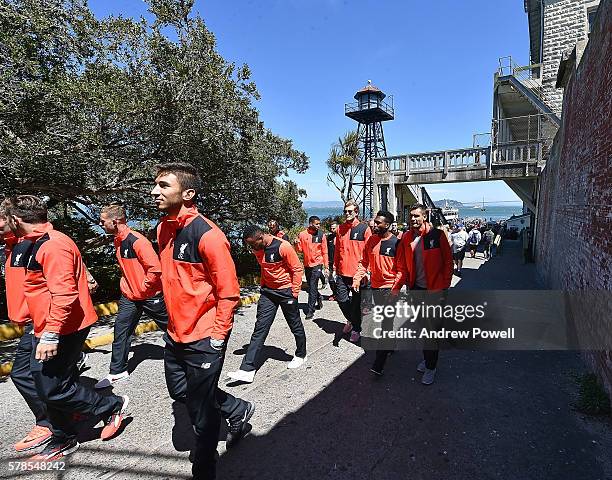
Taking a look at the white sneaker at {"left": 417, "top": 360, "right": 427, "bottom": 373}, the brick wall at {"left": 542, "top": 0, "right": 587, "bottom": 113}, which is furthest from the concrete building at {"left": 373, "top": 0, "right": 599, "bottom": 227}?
the white sneaker at {"left": 417, "top": 360, "right": 427, "bottom": 373}

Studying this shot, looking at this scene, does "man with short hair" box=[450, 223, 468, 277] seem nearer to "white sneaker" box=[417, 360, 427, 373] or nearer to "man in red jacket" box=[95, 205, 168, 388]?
"white sneaker" box=[417, 360, 427, 373]

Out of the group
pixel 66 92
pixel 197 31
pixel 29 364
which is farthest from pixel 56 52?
pixel 29 364

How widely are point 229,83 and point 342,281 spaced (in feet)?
18.3

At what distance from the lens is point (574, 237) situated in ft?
18.7

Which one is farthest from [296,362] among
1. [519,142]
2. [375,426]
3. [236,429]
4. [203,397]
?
[519,142]

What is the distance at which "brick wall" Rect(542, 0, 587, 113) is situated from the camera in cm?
1625

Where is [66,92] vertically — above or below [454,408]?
above

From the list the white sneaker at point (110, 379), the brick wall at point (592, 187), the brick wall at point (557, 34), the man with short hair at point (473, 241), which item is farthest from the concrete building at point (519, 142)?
the white sneaker at point (110, 379)

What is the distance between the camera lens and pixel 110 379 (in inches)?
170

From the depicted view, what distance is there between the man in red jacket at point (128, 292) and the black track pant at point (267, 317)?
3.50 feet

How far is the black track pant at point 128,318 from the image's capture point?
14.0 ft

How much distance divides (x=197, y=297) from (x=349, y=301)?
12.2 ft

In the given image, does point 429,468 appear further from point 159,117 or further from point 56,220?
point 56,220

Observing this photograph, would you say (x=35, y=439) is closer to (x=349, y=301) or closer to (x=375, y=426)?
(x=375, y=426)
